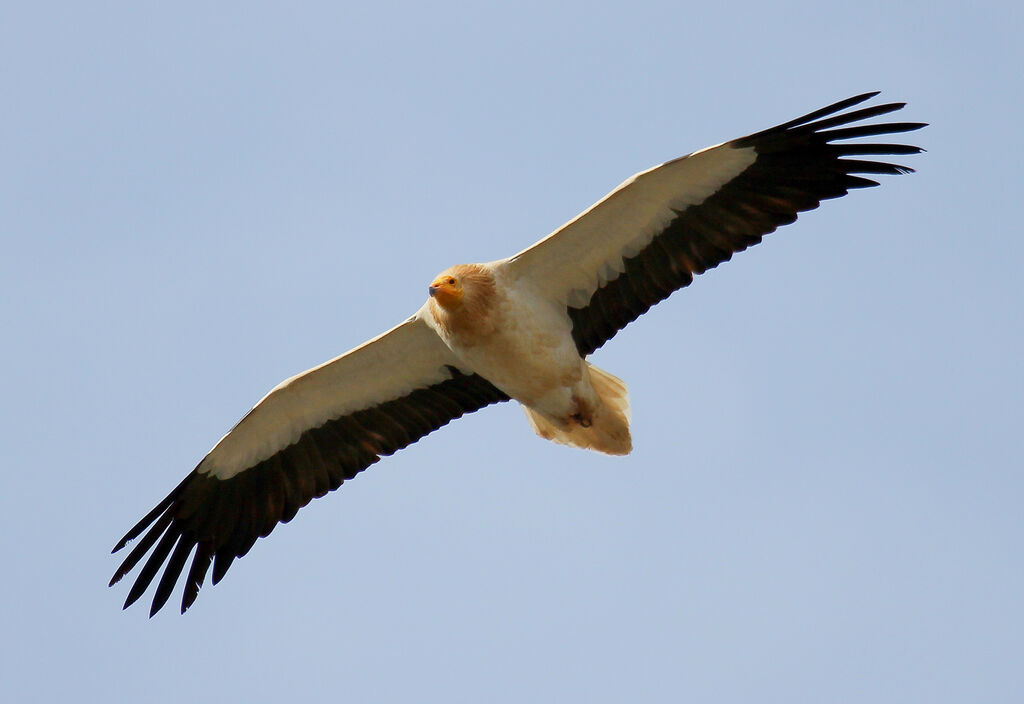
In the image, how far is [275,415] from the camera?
1089 cm

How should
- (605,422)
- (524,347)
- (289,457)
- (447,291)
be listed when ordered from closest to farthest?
1. (447,291)
2. (524,347)
3. (605,422)
4. (289,457)

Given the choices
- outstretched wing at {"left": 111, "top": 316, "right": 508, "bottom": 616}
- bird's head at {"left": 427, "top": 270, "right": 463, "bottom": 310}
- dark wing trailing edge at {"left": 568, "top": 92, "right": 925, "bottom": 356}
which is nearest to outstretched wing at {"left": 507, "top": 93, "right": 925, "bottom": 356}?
dark wing trailing edge at {"left": 568, "top": 92, "right": 925, "bottom": 356}

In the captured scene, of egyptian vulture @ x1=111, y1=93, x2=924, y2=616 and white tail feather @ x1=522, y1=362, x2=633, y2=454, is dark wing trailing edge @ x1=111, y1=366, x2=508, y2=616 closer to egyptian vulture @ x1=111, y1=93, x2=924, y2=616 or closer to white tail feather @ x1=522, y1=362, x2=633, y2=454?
egyptian vulture @ x1=111, y1=93, x2=924, y2=616

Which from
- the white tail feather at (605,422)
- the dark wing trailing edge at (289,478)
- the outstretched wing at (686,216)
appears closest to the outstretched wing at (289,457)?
the dark wing trailing edge at (289,478)

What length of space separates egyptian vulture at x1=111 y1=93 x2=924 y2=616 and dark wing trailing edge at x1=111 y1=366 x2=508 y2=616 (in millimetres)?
10

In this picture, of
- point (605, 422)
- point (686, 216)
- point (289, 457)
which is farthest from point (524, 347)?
point (289, 457)

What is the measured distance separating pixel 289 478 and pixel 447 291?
223 cm

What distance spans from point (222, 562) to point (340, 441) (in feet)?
3.96

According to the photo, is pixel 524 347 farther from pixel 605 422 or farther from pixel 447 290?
pixel 605 422

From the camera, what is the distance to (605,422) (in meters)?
10.6

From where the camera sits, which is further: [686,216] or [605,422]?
[605,422]

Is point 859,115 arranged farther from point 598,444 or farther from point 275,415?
point 275,415

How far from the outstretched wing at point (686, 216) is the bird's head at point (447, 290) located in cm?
50

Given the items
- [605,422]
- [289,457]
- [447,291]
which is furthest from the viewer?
[289,457]
